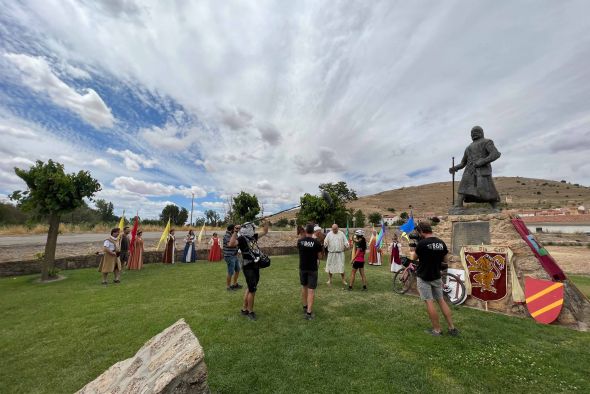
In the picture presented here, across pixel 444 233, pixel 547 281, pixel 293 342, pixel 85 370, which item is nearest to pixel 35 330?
pixel 85 370

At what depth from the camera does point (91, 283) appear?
29.5 ft

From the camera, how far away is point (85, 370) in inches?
144

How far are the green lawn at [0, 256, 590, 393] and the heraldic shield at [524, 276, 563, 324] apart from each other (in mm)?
417

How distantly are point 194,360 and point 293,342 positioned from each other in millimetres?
2375

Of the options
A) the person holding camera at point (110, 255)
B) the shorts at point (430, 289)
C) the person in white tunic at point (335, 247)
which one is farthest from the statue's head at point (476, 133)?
the person holding camera at point (110, 255)

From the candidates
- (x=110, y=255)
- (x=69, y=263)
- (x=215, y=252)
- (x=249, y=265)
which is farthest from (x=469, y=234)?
(x=69, y=263)

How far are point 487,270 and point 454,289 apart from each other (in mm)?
873

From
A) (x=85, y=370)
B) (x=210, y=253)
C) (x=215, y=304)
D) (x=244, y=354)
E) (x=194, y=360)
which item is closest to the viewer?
(x=194, y=360)

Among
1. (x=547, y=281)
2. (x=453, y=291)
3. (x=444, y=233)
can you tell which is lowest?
(x=453, y=291)

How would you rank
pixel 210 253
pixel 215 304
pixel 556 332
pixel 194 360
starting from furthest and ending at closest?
pixel 210 253 < pixel 215 304 < pixel 556 332 < pixel 194 360

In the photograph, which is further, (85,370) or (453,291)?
(453,291)

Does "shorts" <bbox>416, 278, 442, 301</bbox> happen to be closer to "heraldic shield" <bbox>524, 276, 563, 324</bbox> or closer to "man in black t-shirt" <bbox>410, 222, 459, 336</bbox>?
"man in black t-shirt" <bbox>410, 222, 459, 336</bbox>

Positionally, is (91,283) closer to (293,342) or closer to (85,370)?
(85,370)

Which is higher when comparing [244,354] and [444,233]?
[444,233]
